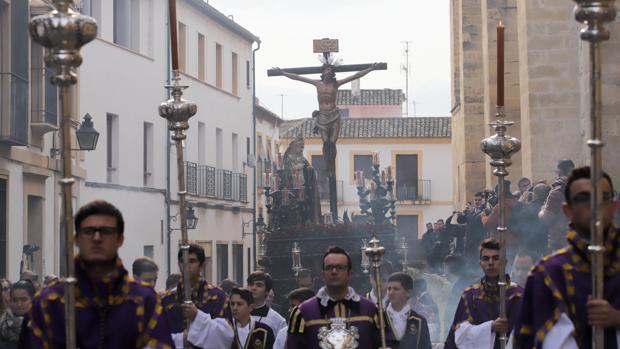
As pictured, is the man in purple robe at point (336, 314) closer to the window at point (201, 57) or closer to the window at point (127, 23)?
the window at point (127, 23)

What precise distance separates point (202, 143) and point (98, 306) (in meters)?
31.6

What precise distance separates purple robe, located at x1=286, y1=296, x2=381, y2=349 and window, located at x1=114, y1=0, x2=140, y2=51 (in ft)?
75.4

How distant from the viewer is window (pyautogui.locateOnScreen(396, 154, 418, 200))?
59.6 meters

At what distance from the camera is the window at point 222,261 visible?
38.1 metres

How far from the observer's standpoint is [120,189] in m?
29.3

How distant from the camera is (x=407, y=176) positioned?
60.2 meters

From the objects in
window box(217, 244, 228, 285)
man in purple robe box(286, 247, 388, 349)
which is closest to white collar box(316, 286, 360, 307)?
man in purple robe box(286, 247, 388, 349)

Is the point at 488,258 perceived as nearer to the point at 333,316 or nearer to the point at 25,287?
the point at 333,316

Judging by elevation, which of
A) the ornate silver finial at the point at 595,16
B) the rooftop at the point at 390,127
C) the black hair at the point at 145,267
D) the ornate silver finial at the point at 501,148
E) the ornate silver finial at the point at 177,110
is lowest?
the black hair at the point at 145,267

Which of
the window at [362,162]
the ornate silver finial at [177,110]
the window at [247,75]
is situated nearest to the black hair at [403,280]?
the ornate silver finial at [177,110]

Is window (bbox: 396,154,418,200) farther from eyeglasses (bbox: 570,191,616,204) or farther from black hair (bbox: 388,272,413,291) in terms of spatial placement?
eyeglasses (bbox: 570,191,616,204)

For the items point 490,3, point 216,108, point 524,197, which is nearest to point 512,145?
point 524,197

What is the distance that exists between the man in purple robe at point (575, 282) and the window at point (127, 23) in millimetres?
25167

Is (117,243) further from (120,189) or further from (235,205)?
(235,205)
